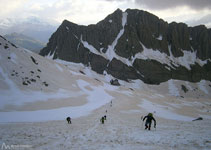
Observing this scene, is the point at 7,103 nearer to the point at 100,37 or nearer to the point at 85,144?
the point at 85,144

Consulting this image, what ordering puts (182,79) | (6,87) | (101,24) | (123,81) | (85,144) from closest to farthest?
(85,144)
(6,87)
(123,81)
(182,79)
(101,24)

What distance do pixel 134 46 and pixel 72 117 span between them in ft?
425

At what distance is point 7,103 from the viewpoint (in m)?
33.7

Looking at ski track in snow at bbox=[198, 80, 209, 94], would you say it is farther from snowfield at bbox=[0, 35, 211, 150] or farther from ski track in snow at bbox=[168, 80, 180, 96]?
snowfield at bbox=[0, 35, 211, 150]

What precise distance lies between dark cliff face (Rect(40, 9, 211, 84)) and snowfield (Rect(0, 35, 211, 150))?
68.5m

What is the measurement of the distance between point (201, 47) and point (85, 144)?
7688 inches

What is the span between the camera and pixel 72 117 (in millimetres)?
28797

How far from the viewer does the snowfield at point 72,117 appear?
1104 centimetres

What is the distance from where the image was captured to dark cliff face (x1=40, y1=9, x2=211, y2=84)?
136m

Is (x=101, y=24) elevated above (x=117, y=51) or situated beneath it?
elevated above

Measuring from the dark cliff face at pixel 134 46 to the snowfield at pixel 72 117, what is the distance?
6855 centimetres

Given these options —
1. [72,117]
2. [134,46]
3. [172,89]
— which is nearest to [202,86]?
[172,89]

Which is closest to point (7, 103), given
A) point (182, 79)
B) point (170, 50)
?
point (182, 79)

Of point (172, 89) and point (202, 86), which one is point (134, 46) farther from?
point (202, 86)
